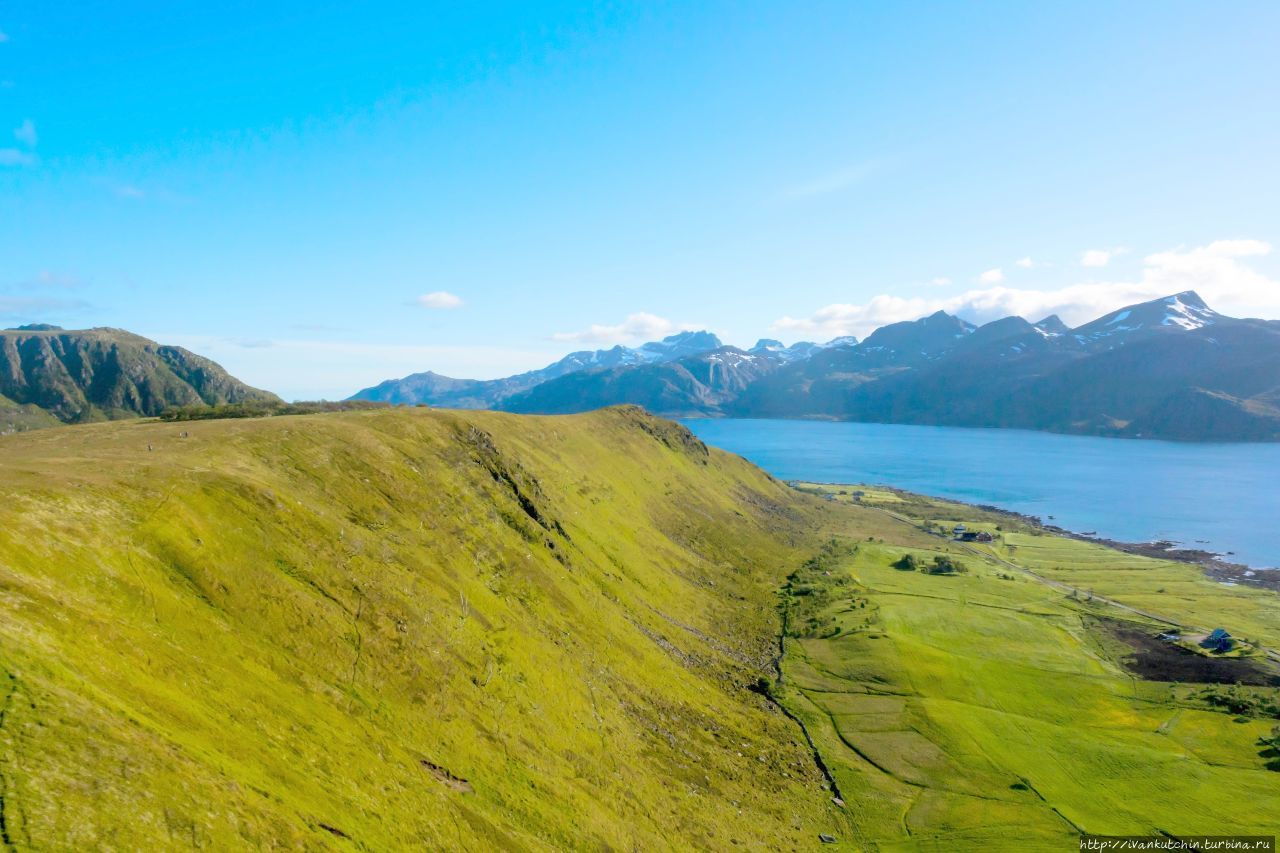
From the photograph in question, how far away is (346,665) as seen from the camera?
4625cm

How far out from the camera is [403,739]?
43.8 metres

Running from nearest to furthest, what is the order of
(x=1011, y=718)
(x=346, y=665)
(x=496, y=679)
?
(x=346, y=665) < (x=496, y=679) < (x=1011, y=718)

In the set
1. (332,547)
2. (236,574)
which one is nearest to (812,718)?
(332,547)

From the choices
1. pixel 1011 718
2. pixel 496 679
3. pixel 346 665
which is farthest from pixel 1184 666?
pixel 346 665

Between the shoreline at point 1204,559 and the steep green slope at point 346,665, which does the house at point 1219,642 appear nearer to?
the shoreline at point 1204,559

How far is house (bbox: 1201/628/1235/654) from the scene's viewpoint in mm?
→ 99438

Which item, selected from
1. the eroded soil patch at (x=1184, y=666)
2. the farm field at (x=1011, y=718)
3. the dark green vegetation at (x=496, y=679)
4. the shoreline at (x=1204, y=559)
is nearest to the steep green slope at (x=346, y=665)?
the dark green vegetation at (x=496, y=679)

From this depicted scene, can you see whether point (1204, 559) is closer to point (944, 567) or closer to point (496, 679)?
point (944, 567)

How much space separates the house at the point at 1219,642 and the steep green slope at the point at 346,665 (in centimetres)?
7414

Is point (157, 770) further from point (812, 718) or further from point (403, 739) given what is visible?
point (812, 718)

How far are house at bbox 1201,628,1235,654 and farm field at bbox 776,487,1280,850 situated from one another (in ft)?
16.8

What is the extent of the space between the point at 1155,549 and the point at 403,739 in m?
214

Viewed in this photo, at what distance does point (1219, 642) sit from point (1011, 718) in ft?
→ 169

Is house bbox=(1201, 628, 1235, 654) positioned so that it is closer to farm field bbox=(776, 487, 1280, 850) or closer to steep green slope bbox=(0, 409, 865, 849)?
farm field bbox=(776, 487, 1280, 850)
